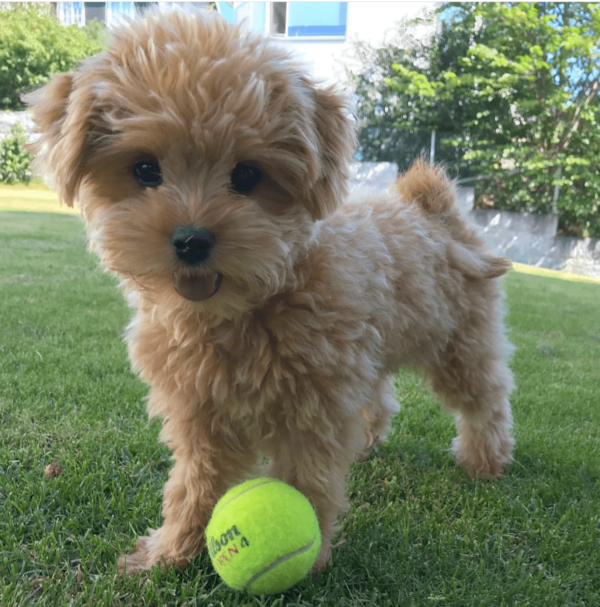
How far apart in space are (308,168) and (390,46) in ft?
62.6

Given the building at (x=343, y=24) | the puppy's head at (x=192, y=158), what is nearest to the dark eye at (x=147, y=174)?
the puppy's head at (x=192, y=158)

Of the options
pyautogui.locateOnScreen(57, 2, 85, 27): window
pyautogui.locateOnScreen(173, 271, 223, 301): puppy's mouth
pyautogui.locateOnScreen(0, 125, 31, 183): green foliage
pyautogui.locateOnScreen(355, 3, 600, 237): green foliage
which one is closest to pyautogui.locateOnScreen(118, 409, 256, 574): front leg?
pyautogui.locateOnScreen(173, 271, 223, 301): puppy's mouth

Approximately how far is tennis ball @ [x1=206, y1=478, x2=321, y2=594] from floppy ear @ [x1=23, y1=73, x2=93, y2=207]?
126 cm

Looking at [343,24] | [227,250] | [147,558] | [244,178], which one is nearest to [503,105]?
[343,24]

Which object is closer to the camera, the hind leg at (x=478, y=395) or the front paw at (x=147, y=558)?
the front paw at (x=147, y=558)

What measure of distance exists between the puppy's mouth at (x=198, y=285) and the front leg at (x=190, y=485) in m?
0.60

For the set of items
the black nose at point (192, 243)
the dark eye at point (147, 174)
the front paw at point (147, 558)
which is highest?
the dark eye at point (147, 174)

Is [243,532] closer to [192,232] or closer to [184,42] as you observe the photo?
[192,232]

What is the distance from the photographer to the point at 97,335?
4.83m

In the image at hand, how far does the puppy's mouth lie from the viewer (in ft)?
5.99

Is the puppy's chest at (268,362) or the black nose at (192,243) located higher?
the black nose at (192,243)

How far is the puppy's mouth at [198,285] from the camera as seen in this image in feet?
5.99

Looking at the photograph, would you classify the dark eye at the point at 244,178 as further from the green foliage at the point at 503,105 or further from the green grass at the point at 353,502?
the green foliage at the point at 503,105

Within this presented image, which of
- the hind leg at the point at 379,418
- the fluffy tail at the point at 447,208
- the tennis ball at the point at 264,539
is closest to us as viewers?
the tennis ball at the point at 264,539
